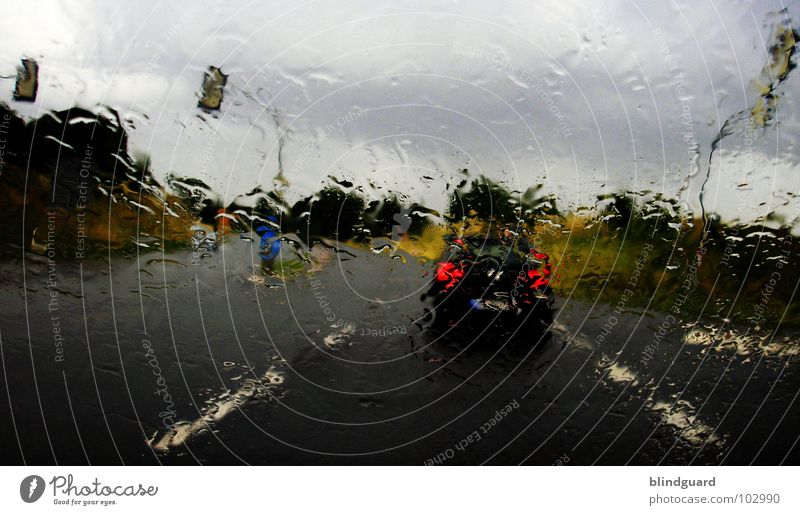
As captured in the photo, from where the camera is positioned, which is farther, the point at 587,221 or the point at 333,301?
the point at 333,301

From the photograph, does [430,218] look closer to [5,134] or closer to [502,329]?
[502,329]

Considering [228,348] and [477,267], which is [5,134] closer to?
[228,348]

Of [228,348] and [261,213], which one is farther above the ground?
[261,213]

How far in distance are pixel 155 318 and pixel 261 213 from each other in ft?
4.37

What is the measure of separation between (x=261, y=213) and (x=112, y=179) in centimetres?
127

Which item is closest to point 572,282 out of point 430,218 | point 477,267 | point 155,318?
point 477,267

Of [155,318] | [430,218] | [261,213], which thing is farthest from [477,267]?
[155,318]

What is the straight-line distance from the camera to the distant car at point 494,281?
4.25 metres

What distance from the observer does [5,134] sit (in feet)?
12.2

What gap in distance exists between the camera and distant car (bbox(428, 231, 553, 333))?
13.9 feet

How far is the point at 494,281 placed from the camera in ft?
14.2
